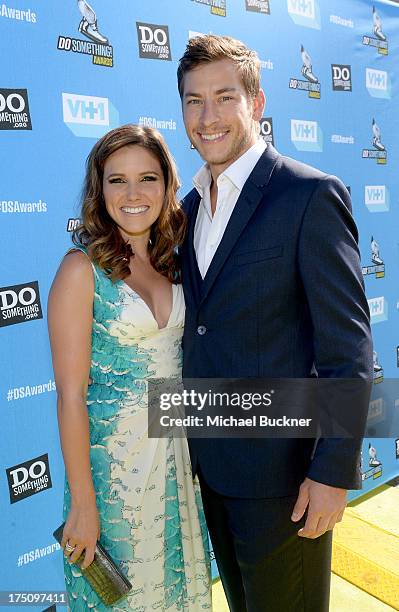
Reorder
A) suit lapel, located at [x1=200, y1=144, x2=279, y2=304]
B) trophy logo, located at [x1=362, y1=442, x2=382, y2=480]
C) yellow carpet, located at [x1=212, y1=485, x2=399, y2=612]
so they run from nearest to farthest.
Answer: suit lapel, located at [x1=200, y1=144, x2=279, y2=304] → yellow carpet, located at [x1=212, y1=485, x2=399, y2=612] → trophy logo, located at [x1=362, y1=442, x2=382, y2=480]

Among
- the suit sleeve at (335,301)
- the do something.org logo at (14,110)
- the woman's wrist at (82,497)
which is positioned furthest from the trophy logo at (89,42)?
the woman's wrist at (82,497)

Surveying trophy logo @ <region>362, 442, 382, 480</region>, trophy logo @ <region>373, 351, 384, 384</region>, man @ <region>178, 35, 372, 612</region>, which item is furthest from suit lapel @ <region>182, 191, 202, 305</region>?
trophy logo @ <region>362, 442, 382, 480</region>

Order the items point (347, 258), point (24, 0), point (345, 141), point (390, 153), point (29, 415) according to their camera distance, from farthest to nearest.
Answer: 1. point (390, 153)
2. point (345, 141)
3. point (29, 415)
4. point (24, 0)
5. point (347, 258)

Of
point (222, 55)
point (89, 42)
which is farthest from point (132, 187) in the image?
point (89, 42)

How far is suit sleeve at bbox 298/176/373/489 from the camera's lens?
136cm

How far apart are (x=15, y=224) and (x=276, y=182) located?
3.18ft

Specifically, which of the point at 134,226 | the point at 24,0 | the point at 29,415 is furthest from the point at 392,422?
the point at 24,0

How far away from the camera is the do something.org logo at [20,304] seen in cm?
198

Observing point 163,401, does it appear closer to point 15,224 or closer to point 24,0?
point 15,224

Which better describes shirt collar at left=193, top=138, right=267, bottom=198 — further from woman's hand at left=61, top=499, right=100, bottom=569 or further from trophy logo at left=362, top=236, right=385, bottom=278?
trophy logo at left=362, top=236, right=385, bottom=278

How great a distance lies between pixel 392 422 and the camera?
3650 millimetres

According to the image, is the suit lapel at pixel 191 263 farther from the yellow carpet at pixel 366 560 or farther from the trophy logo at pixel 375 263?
the trophy logo at pixel 375 263

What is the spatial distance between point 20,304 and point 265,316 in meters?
0.98

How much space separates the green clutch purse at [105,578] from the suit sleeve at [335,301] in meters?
0.58
